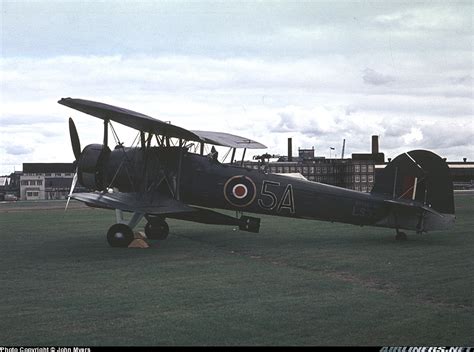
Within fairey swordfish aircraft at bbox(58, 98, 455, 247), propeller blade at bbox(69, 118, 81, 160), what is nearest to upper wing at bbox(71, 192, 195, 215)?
fairey swordfish aircraft at bbox(58, 98, 455, 247)

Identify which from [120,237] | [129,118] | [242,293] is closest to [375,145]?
[129,118]

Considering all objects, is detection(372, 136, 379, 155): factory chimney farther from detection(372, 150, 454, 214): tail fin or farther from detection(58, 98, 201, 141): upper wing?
detection(58, 98, 201, 141): upper wing

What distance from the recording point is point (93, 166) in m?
13.9

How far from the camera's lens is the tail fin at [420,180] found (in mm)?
12812

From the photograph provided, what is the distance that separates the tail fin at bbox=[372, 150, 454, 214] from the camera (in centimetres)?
1281

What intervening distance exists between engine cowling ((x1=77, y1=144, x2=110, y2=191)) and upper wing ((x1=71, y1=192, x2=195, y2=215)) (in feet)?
2.29

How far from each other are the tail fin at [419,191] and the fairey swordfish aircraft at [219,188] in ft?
0.07

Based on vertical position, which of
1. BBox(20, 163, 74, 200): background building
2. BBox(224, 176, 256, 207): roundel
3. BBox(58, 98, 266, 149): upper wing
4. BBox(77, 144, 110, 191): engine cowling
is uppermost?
BBox(58, 98, 266, 149): upper wing

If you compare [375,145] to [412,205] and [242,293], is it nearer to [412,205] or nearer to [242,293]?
[412,205]

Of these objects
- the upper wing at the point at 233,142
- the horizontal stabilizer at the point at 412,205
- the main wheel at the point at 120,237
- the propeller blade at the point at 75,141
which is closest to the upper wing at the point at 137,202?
the main wheel at the point at 120,237

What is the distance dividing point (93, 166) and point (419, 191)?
8121 millimetres

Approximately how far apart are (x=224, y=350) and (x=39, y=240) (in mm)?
11278

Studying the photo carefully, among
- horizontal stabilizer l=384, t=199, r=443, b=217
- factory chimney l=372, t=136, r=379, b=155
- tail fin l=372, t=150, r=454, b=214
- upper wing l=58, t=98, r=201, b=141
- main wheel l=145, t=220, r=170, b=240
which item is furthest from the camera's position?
factory chimney l=372, t=136, r=379, b=155

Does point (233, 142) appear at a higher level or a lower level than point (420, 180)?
higher
